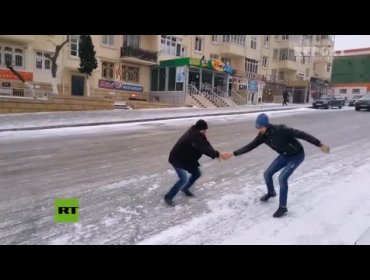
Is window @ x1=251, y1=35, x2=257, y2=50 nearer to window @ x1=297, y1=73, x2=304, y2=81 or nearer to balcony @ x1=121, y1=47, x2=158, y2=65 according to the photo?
window @ x1=297, y1=73, x2=304, y2=81

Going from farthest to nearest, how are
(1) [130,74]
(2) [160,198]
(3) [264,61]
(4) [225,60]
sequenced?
(3) [264,61] → (4) [225,60] → (1) [130,74] → (2) [160,198]

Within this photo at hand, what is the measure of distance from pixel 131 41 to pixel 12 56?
10.8 meters

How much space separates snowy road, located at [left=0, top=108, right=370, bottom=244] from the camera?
4.67 meters

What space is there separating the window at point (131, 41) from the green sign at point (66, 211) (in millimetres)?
27978

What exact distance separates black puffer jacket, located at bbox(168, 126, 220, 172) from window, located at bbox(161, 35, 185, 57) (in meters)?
29.8

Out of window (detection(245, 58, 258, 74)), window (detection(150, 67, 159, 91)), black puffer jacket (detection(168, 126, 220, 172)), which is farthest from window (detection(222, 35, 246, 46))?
black puffer jacket (detection(168, 126, 220, 172))

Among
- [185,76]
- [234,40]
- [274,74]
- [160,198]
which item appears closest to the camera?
[160,198]

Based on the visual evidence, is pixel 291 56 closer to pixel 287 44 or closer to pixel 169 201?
pixel 287 44

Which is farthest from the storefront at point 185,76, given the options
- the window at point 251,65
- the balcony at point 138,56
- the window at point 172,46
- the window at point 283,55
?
the window at point 283,55

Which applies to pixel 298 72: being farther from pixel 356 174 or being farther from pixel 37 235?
pixel 37 235

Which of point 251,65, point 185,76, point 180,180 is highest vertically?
point 251,65

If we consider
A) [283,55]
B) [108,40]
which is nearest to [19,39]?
[108,40]

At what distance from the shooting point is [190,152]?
576 cm

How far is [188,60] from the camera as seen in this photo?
30844 millimetres
